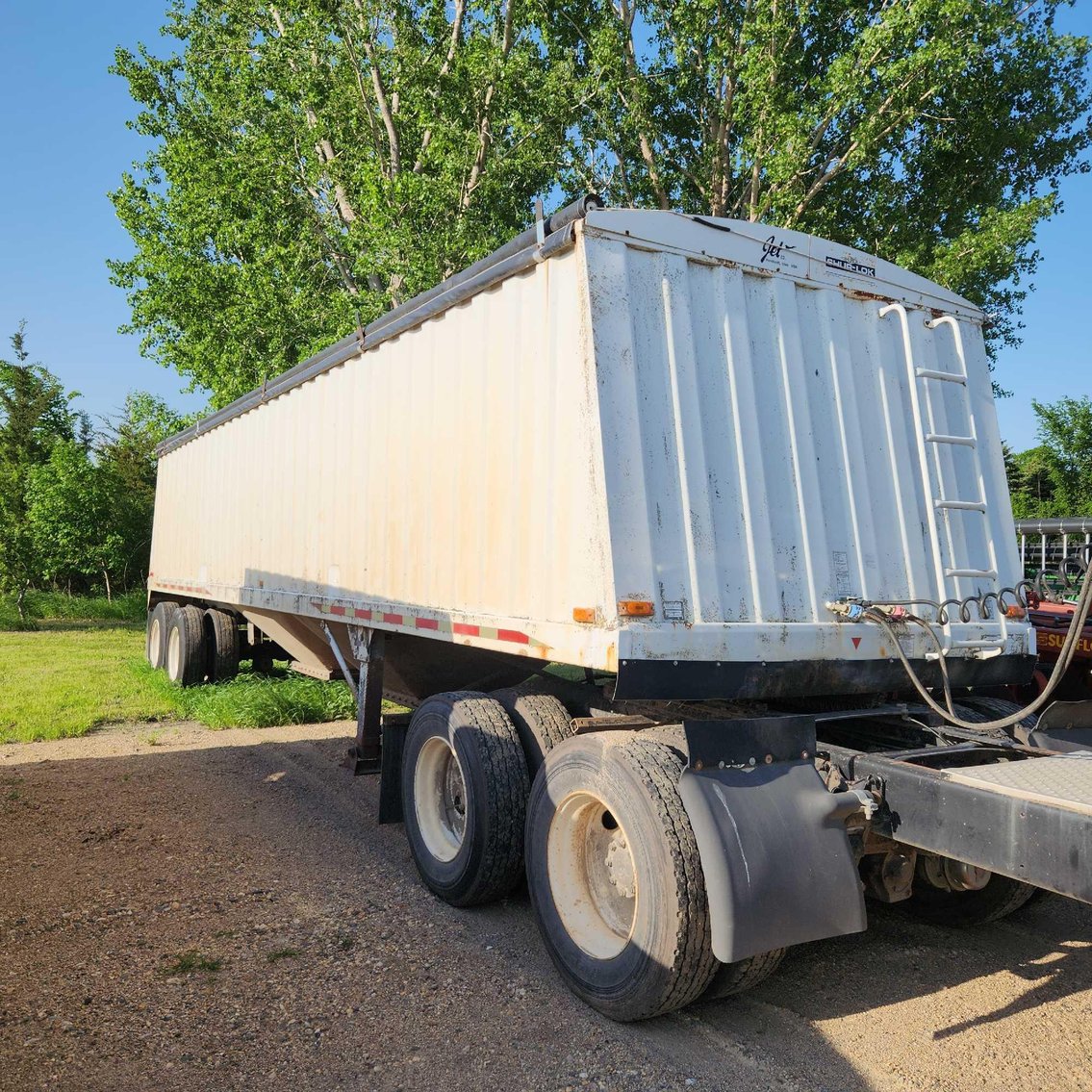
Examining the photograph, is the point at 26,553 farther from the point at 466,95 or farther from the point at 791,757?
the point at 791,757

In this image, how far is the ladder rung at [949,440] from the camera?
185 inches

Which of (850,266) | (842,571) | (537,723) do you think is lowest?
(537,723)

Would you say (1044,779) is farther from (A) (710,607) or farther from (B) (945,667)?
(A) (710,607)

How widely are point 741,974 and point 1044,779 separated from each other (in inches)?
52.4

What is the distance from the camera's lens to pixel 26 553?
2331 centimetres

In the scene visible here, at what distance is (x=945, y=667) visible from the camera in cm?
411

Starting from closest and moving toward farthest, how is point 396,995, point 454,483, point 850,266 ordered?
1. point 396,995
2. point 850,266
3. point 454,483

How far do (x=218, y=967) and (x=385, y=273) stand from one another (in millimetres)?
12169

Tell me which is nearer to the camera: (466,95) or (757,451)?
(757,451)

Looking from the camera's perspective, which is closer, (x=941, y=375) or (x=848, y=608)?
(x=848, y=608)

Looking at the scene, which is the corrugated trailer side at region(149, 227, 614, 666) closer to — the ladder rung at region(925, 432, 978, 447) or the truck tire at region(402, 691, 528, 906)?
the truck tire at region(402, 691, 528, 906)

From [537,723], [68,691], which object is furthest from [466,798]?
[68,691]

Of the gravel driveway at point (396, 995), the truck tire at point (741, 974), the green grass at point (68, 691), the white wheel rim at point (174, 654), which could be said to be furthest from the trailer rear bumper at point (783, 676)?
the white wheel rim at point (174, 654)

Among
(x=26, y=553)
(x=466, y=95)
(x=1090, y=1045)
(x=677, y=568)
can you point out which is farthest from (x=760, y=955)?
(x=26, y=553)
